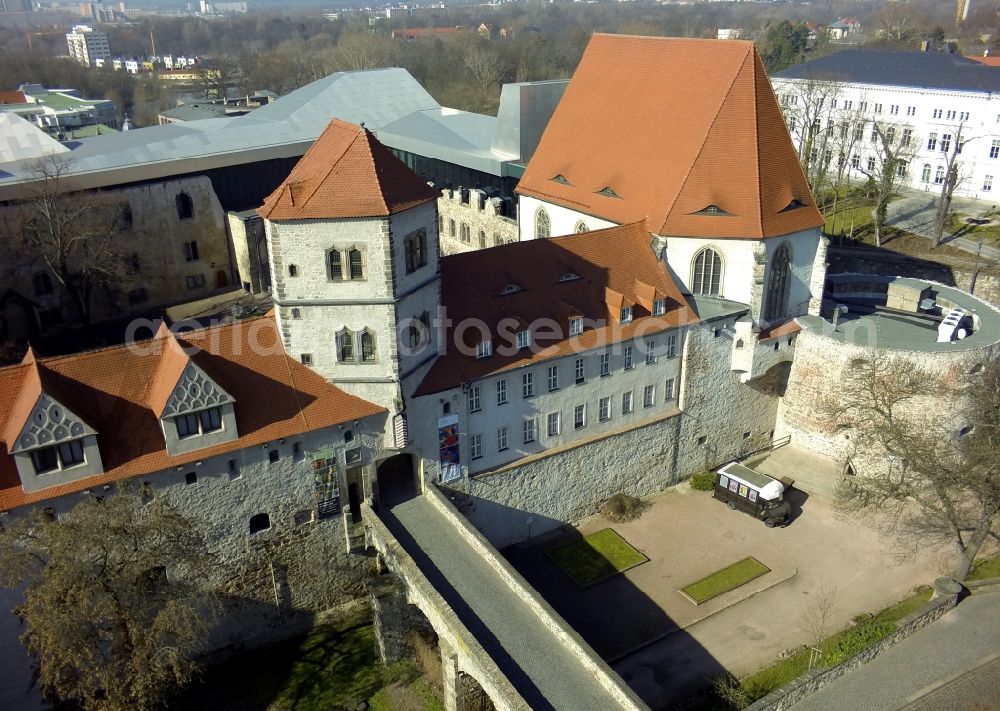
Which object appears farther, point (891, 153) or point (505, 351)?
point (891, 153)

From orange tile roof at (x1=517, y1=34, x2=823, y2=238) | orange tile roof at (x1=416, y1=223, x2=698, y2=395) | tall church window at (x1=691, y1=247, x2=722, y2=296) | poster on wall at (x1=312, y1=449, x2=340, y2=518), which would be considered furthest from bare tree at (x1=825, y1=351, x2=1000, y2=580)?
poster on wall at (x1=312, y1=449, x2=340, y2=518)

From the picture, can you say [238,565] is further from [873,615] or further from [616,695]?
[873,615]

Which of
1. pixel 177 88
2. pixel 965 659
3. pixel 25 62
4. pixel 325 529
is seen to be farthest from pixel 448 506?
pixel 25 62

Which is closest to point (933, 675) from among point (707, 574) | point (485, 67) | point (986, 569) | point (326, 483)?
point (986, 569)

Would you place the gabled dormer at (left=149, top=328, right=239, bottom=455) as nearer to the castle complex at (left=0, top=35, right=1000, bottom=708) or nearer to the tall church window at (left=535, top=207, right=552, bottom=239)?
the castle complex at (left=0, top=35, right=1000, bottom=708)

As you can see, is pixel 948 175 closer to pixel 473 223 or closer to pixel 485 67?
pixel 473 223

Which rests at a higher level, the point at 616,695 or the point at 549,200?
the point at 549,200
